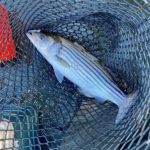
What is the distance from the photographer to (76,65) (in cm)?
217

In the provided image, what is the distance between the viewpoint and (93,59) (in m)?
2.18

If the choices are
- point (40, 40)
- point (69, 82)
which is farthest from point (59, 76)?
point (40, 40)

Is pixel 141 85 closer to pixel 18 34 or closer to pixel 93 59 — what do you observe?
pixel 93 59

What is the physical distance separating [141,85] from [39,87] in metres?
0.60

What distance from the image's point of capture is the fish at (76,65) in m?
2.11

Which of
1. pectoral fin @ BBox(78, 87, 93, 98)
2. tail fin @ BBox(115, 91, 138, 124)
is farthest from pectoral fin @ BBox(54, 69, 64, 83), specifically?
tail fin @ BBox(115, 91, 138, 124)

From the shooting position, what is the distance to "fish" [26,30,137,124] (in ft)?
Answer: 6.93

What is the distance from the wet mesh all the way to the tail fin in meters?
0.03

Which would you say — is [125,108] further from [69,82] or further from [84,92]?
[69,82]

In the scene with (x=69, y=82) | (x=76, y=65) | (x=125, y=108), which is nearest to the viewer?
(x=125, y=108)

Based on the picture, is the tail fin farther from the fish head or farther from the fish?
the fish head

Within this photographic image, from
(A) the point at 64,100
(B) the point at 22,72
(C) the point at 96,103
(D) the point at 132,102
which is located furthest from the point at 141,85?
(B) the point at 22,72

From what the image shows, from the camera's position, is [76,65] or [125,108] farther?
[76,65]

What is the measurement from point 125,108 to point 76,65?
39 cm
